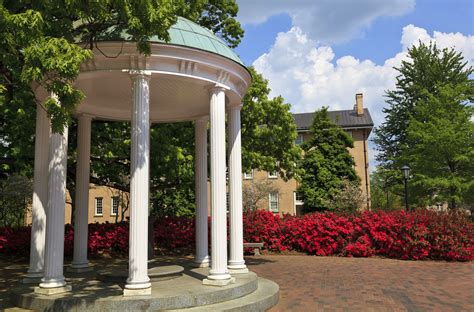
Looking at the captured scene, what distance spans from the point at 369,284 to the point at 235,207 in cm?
459

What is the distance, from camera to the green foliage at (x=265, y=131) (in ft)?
53.3

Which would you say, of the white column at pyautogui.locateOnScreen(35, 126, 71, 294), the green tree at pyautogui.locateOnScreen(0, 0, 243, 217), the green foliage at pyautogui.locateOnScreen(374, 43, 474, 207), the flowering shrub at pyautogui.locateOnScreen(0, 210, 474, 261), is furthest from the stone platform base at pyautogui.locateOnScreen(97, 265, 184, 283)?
the green foliage at pyautogui.locateOnScreen(374, 43, 474, 207)

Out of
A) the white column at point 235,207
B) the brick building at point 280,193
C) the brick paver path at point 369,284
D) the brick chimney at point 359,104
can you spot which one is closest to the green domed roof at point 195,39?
the white column at point 235,207

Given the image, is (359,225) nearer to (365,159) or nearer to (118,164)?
(118,164)

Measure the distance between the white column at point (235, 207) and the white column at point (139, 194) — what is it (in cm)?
300

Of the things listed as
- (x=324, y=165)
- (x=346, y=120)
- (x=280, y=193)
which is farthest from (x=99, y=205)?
(x=346, y=120)

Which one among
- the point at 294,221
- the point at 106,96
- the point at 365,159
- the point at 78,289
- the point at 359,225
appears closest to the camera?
the point at 78,289

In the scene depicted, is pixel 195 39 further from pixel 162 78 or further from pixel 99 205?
pixel 99 205

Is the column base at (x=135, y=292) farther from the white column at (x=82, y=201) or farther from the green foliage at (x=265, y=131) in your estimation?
the green foliage at (x=265, y=131)

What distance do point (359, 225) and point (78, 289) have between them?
48.8ft

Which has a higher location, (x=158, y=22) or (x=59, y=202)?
(x=158, y=22)

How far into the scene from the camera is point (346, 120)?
5166 cm

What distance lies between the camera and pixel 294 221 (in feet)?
70.6

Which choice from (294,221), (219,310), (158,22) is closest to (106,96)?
(158,22)
